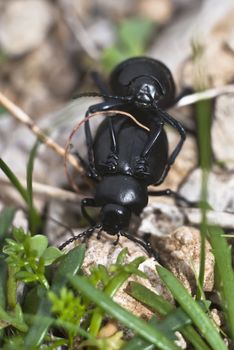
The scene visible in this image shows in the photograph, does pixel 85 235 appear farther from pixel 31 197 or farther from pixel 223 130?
pixel 223 130

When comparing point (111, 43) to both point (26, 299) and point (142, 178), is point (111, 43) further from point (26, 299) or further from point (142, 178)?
point (26, 299)

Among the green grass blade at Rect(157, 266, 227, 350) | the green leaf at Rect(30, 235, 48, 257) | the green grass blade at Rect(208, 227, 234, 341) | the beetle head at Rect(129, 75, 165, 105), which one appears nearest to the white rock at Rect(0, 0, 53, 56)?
the beetle head at Rect(129, 75, 165, 105)

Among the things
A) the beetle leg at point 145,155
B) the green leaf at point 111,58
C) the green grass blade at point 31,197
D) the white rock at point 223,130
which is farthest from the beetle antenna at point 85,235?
the green leaf at point 111,58

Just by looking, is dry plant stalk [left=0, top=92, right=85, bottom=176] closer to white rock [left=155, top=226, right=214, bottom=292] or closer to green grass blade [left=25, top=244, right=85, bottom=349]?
white rock [left=155, top=226, right=214, bottom=292]

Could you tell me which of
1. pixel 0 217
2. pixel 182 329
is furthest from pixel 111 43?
pixel 182 329

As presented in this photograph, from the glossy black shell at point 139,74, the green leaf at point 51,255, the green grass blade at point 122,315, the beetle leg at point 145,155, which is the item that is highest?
the glossy black shell at point 139,74

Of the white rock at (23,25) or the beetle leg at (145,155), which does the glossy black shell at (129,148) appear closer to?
the beetle leg at (145,155)
